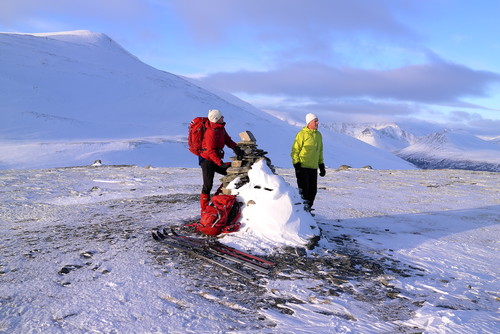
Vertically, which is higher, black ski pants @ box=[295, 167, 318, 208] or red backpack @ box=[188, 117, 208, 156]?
red backpack @ box=[188, 117, 208, 156]

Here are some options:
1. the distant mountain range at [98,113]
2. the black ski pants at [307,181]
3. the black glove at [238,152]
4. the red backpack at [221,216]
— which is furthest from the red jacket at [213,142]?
the distant mountain range at [98,113]

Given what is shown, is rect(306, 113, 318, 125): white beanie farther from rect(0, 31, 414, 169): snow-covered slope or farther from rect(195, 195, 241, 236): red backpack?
rect(0, 31, 414, 169): snow-covered slope

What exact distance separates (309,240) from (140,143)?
2157 inches

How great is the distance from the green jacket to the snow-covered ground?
5.39 ft

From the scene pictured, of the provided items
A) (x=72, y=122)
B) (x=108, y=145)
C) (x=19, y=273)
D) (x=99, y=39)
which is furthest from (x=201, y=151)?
(x=99, y=39)

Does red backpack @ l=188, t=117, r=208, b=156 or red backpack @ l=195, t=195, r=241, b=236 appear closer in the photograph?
red backpack @ l=195, t=195, r=241, b=236

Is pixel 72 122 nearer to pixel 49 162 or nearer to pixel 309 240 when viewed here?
pixel 49 162

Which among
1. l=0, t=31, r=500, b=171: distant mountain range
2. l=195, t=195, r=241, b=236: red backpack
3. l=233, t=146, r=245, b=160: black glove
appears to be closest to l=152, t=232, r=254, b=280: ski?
l=195, t=195, r=241, b=236: red backpack

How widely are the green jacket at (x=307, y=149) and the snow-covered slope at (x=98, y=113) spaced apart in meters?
39.9

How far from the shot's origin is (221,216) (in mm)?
7254

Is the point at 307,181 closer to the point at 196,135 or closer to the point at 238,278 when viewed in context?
the point at 196,135

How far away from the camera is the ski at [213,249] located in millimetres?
5760

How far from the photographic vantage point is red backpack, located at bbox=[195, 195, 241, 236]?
7.23 metres

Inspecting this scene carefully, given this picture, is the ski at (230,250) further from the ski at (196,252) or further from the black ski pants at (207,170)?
the black ski pants at (207,170)
